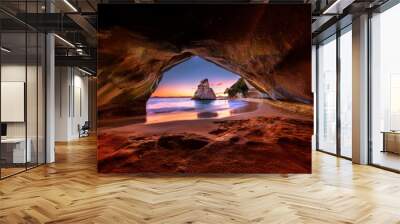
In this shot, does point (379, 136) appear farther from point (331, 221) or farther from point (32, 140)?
point (32, 140)

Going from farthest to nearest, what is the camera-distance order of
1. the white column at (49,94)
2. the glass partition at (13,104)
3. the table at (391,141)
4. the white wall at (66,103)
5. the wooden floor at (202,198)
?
the white wall at (66,103) < the white column at (49,94) < the table at (391,141) < the glass partition at (13,104) < the wooden floor at (202,198)

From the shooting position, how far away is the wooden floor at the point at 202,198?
13.6ft

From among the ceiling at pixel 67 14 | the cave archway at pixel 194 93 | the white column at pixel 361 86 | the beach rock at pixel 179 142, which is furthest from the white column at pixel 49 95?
the white column at pixel 361 86

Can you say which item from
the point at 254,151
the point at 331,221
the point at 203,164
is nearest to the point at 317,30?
the point at 254,151

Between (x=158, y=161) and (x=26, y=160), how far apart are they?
2.94 m

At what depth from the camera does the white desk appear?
23.4ft

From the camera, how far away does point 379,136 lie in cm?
814

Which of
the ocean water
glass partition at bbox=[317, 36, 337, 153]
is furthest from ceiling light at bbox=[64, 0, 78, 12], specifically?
glass partition at bbox=[317, 36, 337, 153]

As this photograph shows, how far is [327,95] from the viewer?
36.2ft

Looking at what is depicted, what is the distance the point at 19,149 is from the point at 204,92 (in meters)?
3.92

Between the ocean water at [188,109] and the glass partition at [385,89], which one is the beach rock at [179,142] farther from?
the glass partition at [385,89]

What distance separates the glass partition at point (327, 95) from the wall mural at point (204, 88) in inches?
156

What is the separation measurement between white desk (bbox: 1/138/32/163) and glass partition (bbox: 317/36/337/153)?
7.66 m

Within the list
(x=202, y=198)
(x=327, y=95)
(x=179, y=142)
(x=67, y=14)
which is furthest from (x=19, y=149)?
(x=327, y=95)
